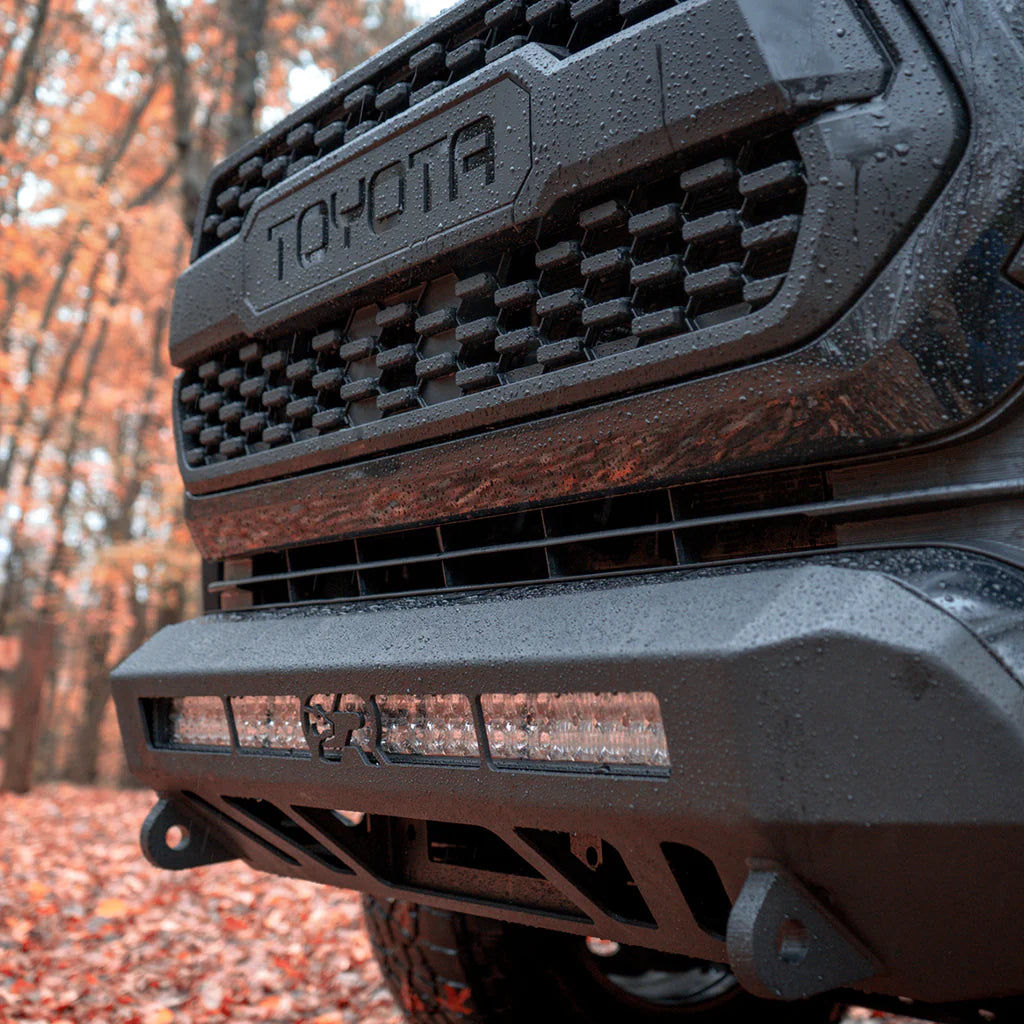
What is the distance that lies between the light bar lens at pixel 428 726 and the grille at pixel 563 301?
18.6 inches

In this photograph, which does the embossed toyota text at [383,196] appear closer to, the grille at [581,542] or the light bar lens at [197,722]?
the grille at [581,542]

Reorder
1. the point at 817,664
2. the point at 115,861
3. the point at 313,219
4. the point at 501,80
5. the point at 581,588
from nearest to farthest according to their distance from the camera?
the point at 817,664 → the point at 581,588 → the point at 501,80 → the point at 313,219 → the point at 115,861

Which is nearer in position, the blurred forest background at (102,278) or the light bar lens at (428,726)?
the light bar lens at (428,726)

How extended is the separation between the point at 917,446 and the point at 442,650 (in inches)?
26.5

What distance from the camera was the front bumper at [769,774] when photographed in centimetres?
98

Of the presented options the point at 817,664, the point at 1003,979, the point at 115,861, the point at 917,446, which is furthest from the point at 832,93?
the point at 115,861

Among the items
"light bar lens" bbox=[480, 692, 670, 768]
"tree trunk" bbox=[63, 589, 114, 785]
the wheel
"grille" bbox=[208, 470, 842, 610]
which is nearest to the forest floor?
the wheel

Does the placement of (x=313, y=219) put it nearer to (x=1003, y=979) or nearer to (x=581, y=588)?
(x=581, y=588)

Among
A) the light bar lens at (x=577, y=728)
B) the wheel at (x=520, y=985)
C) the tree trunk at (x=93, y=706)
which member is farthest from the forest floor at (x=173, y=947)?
the tree trunk at (x=93, y=706)

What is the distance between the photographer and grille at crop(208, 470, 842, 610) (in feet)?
4.22

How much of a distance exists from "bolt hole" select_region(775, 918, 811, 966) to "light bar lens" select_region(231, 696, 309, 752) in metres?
0.84

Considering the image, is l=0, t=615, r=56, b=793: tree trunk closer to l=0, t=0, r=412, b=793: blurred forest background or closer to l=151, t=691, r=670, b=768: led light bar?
l=0, t=0, r=412, b=793: blurred forest background

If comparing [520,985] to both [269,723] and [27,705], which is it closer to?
[269,723]

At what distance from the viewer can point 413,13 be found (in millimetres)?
11422
